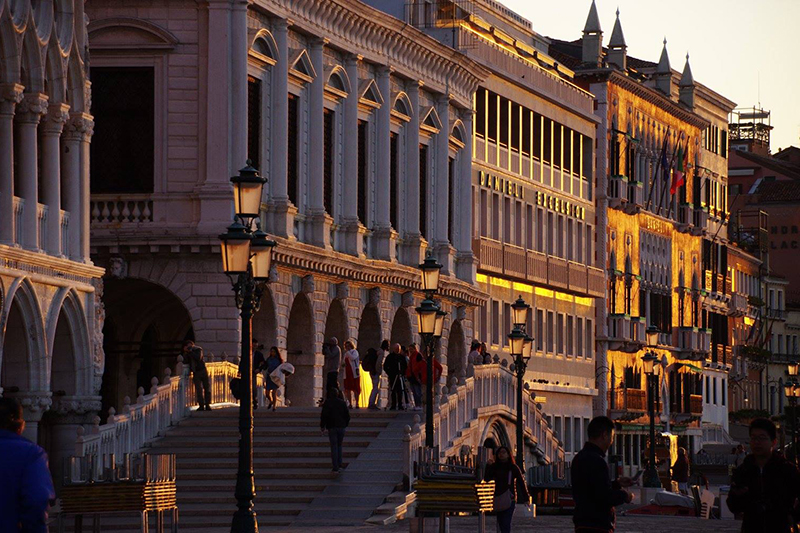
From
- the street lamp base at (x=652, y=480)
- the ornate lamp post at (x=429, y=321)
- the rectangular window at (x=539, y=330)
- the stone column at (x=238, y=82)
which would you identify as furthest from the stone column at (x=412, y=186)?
the ornate lamp post at (x=429, y=321)

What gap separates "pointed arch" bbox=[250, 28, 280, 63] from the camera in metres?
50.2

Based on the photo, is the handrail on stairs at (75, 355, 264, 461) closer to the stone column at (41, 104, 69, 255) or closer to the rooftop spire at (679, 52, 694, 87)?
the stone column at (41, 104, 69, 255)

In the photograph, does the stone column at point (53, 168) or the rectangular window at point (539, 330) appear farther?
the rectangular window at point (539, 330)

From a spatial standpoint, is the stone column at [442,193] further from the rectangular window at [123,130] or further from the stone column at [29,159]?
the stone column at [29,159]

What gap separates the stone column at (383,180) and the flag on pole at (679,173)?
129 ft

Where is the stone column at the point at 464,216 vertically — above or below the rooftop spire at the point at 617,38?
below

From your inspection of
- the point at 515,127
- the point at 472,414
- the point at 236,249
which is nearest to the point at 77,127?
the point at 472,414

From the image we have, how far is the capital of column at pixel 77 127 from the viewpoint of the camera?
1603 inches

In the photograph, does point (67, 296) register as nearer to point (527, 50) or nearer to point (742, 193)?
point (527, 50)

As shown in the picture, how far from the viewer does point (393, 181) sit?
199ft

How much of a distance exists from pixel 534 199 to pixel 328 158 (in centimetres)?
2351

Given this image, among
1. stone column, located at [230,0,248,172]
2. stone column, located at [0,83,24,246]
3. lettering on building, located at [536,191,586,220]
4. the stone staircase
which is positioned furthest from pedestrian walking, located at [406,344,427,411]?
lettering on building, located at [536,191,586,220]

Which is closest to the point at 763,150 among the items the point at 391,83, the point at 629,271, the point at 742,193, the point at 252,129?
the point at 742,193

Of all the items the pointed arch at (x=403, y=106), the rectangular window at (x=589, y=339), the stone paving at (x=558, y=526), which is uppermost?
the pointed arch at (x=403, y=106)
